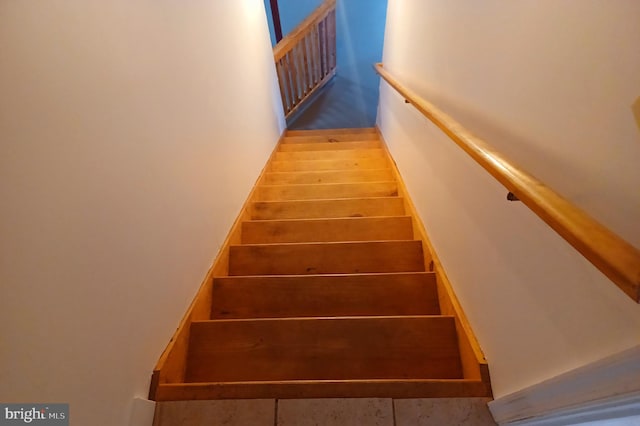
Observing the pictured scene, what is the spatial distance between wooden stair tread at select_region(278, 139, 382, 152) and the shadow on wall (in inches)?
55.6

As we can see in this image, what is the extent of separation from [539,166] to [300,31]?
4.36m

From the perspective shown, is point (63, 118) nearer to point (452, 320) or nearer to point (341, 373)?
point (341, 373)

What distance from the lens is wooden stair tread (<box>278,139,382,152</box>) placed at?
383 centimetres

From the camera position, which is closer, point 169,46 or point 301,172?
point 169,46

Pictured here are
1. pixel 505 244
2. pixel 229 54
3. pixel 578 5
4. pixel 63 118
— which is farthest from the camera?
pixel 229 54

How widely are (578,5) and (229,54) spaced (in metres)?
1.93

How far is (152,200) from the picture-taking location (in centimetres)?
114

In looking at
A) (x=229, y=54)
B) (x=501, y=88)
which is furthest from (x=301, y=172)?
(x=501, y=88)

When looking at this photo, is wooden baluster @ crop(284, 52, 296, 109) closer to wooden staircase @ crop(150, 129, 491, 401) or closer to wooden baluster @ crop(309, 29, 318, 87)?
wooden baluster @ crop(309, 29, 318, 87)

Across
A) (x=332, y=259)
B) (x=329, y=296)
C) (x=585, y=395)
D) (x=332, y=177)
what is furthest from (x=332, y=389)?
(x=332, y=177)

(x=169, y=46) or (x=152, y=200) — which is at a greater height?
(x=169, y=46)

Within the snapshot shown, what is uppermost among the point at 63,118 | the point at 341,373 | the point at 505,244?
the point at 63,118

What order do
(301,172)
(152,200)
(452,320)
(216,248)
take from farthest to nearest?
1. (301,172)
2. (216,248)
3. (452,320)
4. (152,200)

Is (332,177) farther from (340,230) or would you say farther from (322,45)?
(322,45)
